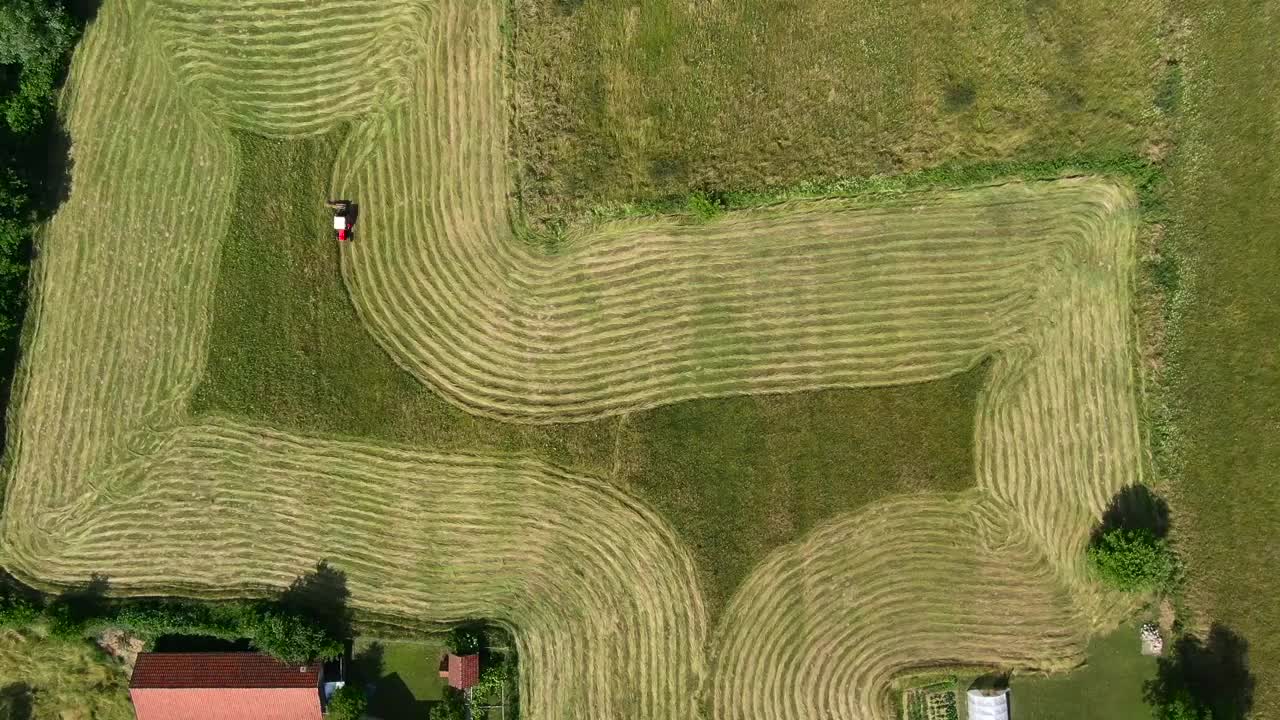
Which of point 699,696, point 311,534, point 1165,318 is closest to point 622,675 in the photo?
point 699,696

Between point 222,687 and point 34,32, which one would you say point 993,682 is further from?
point 34,32

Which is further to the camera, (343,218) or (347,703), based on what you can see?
(343,218)

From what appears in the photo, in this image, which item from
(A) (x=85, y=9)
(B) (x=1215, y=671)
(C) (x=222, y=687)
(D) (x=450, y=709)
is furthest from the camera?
(A) (x=85, y=9)

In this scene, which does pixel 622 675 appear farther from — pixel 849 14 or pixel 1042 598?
pixel 849 14

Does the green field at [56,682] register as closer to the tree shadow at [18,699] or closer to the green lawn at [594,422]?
the tree shadow at [18,699]

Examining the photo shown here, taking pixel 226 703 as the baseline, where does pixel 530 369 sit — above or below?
A: above

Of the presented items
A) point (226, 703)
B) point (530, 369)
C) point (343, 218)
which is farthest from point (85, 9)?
point (226, 703)

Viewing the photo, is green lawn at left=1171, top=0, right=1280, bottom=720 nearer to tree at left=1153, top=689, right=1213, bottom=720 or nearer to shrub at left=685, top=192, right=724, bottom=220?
tree at left=1153, top=689, right=1213, bottom=720
